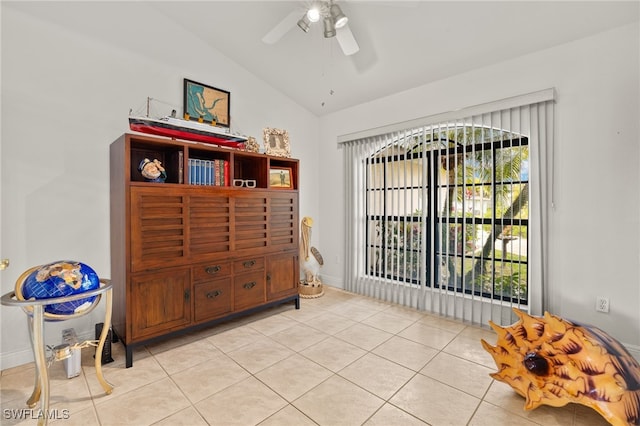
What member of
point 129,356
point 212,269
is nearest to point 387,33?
point 212,269

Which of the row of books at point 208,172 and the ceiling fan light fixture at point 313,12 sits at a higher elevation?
the ceiling fan light fixture at point 313,12

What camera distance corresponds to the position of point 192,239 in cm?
256

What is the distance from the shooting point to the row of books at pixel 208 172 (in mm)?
2631

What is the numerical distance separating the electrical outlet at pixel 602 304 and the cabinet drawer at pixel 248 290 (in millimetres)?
3076

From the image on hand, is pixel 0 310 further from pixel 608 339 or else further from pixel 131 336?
pixel 608 339

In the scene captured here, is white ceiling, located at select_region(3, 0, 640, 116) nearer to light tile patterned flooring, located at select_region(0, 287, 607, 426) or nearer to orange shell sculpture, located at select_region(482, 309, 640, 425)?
orange shell sculpture, located at select_region(482, 309, 640, 425)

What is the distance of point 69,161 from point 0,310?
1.26 meters

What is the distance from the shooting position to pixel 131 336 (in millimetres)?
2221

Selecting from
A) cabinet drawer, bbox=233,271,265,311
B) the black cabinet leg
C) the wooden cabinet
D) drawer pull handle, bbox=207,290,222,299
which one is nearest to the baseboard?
the wooden cabinet

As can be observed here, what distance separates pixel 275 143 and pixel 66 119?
1900mm

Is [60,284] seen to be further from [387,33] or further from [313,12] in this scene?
[387,33]

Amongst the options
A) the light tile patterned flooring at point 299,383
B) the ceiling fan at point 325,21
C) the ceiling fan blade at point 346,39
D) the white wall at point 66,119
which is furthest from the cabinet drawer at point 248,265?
the ceiling fan blade at point 346,39

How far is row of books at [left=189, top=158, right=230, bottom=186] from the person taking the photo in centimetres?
263

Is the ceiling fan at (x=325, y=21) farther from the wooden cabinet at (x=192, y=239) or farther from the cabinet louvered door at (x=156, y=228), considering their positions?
the cabinet louvered door at (x=156, y=228)
